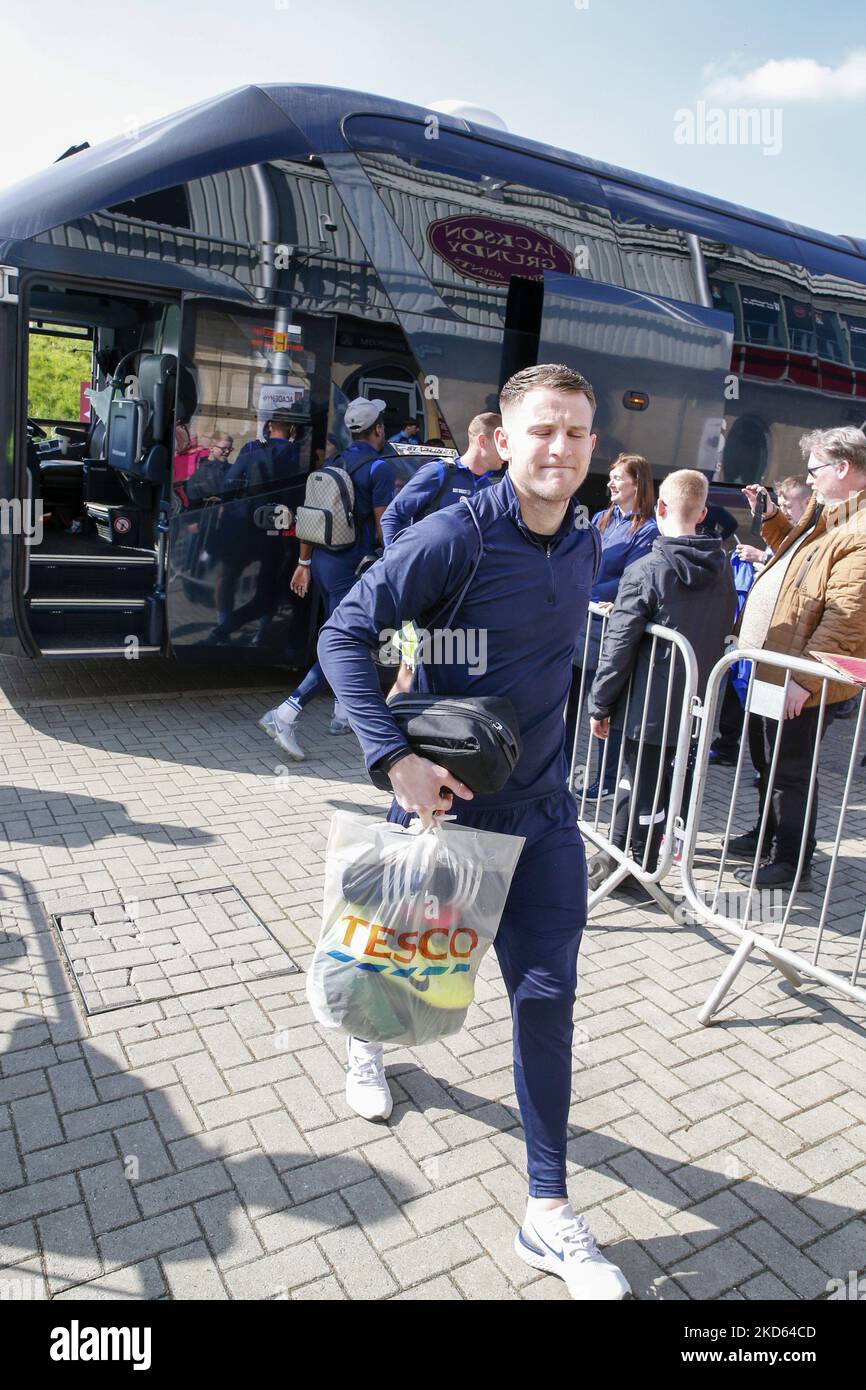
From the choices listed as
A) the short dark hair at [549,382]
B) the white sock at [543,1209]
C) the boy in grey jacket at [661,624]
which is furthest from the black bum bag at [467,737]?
the boy in grey jacket at [661,624]

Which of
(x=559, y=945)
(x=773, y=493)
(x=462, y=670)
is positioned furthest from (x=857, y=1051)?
(x=773, y=493)

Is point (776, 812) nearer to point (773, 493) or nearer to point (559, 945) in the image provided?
point (559, 945)

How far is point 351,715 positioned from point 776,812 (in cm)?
319

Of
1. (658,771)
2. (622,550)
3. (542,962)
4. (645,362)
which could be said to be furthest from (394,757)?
(645,362)

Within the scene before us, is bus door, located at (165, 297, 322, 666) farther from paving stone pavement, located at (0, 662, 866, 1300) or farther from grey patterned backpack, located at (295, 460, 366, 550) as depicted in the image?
paving stone pavement, located at (0, 662, 866, 1300)

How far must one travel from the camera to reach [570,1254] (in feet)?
7.86

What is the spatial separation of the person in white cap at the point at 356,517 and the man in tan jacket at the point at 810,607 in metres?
2.63

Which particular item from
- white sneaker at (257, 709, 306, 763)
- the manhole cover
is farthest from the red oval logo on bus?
the manhole cover

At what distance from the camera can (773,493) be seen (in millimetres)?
9023

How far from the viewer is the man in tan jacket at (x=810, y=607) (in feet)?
14.3

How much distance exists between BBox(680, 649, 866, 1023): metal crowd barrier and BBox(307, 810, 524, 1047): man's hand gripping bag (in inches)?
56.2

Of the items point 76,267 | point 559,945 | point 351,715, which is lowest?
point 559,945

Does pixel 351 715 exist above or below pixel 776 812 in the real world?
above

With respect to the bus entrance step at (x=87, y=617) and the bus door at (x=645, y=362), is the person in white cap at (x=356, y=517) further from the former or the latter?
the bus door at (x=645, y=362)
